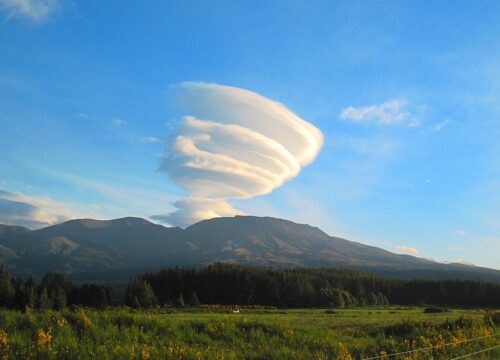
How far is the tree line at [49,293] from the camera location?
329 ft

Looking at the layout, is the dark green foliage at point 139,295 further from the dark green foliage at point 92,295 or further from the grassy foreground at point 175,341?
the grassy foreground at point 175,341

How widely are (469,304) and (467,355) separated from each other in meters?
146

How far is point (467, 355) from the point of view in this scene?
1585 cm

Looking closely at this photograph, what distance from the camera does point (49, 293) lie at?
108 m

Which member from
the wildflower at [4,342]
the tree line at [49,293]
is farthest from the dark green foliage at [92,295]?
the wildflower at [4,342]

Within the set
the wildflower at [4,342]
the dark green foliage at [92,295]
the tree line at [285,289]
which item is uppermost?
A: the tree line at [285,289]

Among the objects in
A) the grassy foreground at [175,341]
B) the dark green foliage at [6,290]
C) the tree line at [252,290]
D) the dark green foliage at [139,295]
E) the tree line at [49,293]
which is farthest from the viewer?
the tree line at [252,290]

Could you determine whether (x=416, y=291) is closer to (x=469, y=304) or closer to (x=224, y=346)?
(x=469, y=304)

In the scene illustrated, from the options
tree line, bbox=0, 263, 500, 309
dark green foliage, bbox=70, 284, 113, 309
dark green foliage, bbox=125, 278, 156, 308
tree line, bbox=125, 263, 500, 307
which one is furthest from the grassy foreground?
dark green foliage, bbox=70, 284, 113, 309

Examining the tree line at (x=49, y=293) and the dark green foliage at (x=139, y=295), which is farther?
the dark green foliage at (x=139, y=295)

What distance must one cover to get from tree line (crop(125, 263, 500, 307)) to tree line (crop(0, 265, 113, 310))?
10774 millimetres

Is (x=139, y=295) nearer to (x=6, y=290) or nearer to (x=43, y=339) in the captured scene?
(x=6, y=290)

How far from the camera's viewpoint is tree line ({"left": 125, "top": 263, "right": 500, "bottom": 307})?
13388cm

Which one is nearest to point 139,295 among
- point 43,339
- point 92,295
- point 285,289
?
point 92,295
